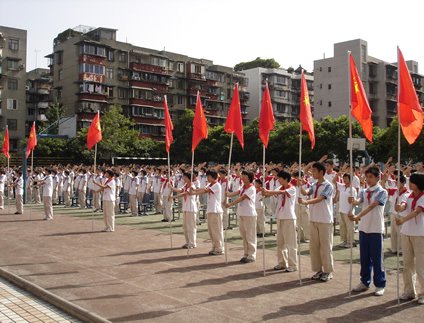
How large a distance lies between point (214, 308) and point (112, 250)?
5531 millimetres

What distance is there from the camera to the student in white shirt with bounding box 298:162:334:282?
348 inches

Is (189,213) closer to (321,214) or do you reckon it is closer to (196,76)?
(321,214)

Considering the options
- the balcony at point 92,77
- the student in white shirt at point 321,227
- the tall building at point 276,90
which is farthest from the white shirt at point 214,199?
the tall building at point 276,90

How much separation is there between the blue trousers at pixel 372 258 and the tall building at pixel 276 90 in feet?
237

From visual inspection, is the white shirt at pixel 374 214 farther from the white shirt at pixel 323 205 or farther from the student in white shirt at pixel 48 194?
the student in white shirt at pixel 48 194

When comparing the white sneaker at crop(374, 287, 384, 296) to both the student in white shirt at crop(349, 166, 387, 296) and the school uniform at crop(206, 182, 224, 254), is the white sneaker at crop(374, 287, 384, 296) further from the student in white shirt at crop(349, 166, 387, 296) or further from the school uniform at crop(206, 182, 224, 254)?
the school uniform at crop(206, 182, 224, 254)

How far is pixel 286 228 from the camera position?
9875mm

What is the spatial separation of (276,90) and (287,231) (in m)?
74.0

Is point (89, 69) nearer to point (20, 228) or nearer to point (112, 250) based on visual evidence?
point (20, 228)

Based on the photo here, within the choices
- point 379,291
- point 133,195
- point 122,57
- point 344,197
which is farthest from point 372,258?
point 122,57

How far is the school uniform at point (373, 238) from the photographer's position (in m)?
7.92

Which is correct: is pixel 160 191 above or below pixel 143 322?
Result: above

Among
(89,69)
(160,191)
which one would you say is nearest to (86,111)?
(89,69)

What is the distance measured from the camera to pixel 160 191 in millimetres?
21453
